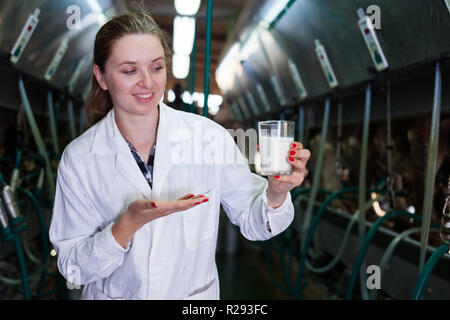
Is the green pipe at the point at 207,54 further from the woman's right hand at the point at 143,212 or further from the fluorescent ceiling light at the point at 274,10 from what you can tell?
the fluorescent ceiling light at the point at 274,10

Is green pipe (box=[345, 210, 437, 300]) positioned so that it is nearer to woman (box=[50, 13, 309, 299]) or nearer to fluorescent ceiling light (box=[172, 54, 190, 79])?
woman (box=[50, 13, 309, 299])

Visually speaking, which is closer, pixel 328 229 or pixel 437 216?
pixel 437 216

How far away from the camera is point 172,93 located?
56.3 inches

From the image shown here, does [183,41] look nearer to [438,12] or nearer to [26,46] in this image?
[438,12]

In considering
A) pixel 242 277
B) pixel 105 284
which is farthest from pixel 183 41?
pixel 242 277

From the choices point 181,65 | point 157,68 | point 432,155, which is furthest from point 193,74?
point 432,155

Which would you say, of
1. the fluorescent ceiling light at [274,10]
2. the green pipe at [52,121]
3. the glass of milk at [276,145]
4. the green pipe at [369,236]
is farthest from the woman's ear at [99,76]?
the green pipe at [52,121]

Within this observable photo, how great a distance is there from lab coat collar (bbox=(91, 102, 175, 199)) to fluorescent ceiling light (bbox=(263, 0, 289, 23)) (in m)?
1.79

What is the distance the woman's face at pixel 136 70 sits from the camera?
120 cm

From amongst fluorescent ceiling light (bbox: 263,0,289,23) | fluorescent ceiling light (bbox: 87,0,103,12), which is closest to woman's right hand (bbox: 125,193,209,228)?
fluorescent ceiling light (bbox: 87,0,103,12)

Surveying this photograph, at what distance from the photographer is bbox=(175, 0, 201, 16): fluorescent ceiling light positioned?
150 cm

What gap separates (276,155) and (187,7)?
0.68m

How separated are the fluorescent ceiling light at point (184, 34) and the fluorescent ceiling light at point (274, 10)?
1498mm
